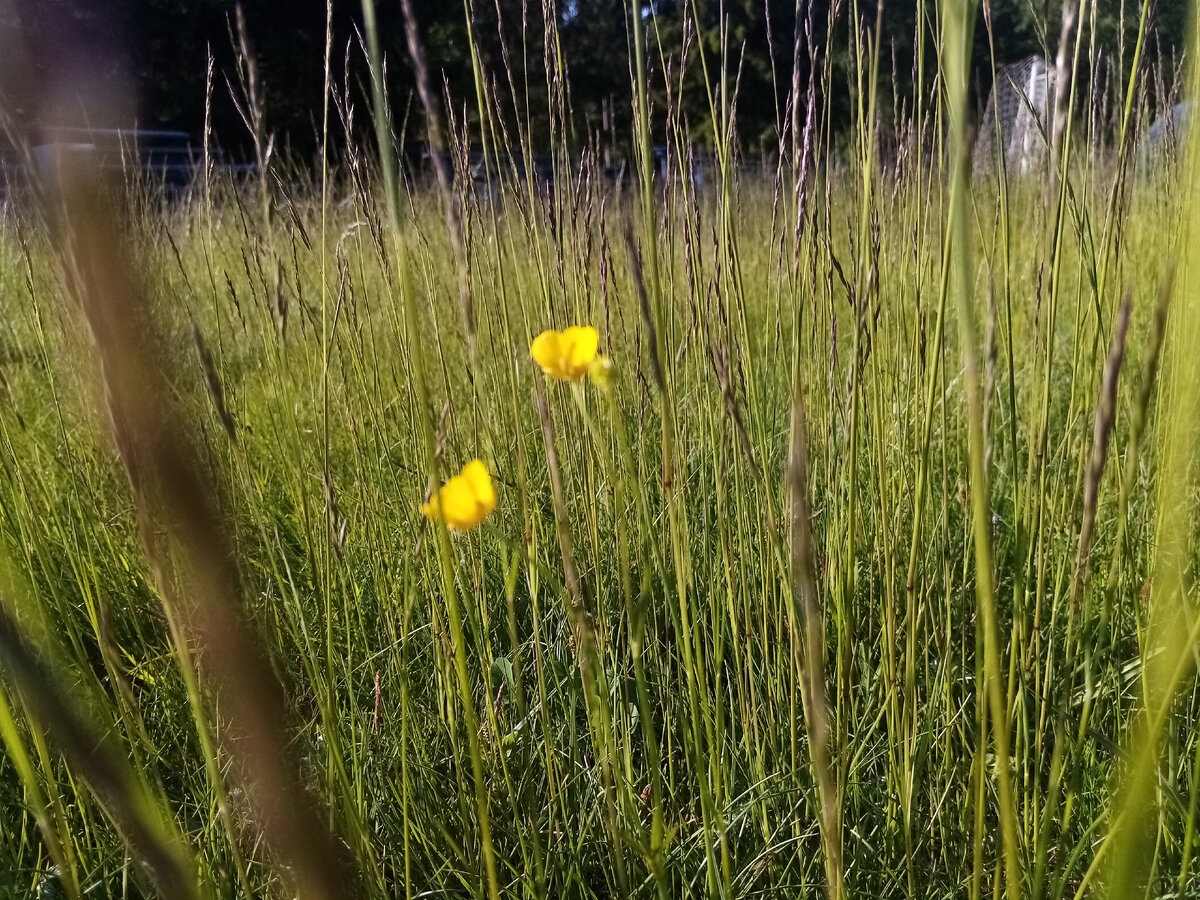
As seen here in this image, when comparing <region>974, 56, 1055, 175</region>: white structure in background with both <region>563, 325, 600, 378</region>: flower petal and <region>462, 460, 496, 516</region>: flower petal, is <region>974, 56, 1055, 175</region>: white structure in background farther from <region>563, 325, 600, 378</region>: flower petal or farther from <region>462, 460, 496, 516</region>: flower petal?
<region>462, 460, 496, 516</region>: flower petal

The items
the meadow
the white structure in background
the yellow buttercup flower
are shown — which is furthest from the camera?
the white structure in background

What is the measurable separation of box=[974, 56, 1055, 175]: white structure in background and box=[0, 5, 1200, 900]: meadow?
0.22ft

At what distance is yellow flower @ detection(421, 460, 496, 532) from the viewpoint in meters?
0.50

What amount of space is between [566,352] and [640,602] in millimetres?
200

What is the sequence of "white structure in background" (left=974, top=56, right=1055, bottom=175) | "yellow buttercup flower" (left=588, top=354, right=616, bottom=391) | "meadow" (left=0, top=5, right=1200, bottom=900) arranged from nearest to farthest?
"meadow" (left=0, top=5, right=1200, bottom=900) → "yellow buttercup flower" (left=588, top=354, right=616, bottom=391) → "white structure in background" (left=974, top=56, right=1055, bottom=175)

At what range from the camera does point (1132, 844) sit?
27 centimetres

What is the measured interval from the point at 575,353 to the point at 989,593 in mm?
313

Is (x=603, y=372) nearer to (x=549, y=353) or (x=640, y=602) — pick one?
(x=549, y=353)

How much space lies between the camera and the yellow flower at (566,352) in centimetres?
52

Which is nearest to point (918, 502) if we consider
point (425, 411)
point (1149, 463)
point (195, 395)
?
point (425, 411)

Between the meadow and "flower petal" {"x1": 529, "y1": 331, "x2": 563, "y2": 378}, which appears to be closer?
the meadow

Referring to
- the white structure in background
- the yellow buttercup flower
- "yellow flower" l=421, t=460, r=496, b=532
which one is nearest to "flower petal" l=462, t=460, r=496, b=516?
"yellow flower" l=421, t=460, r=496, b=532

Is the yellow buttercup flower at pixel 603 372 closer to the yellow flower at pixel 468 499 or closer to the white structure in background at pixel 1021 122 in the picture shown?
the yellow flower at pixel 468 499

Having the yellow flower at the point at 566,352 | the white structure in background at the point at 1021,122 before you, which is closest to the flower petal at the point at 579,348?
the yellow flower at the point at 566,352
